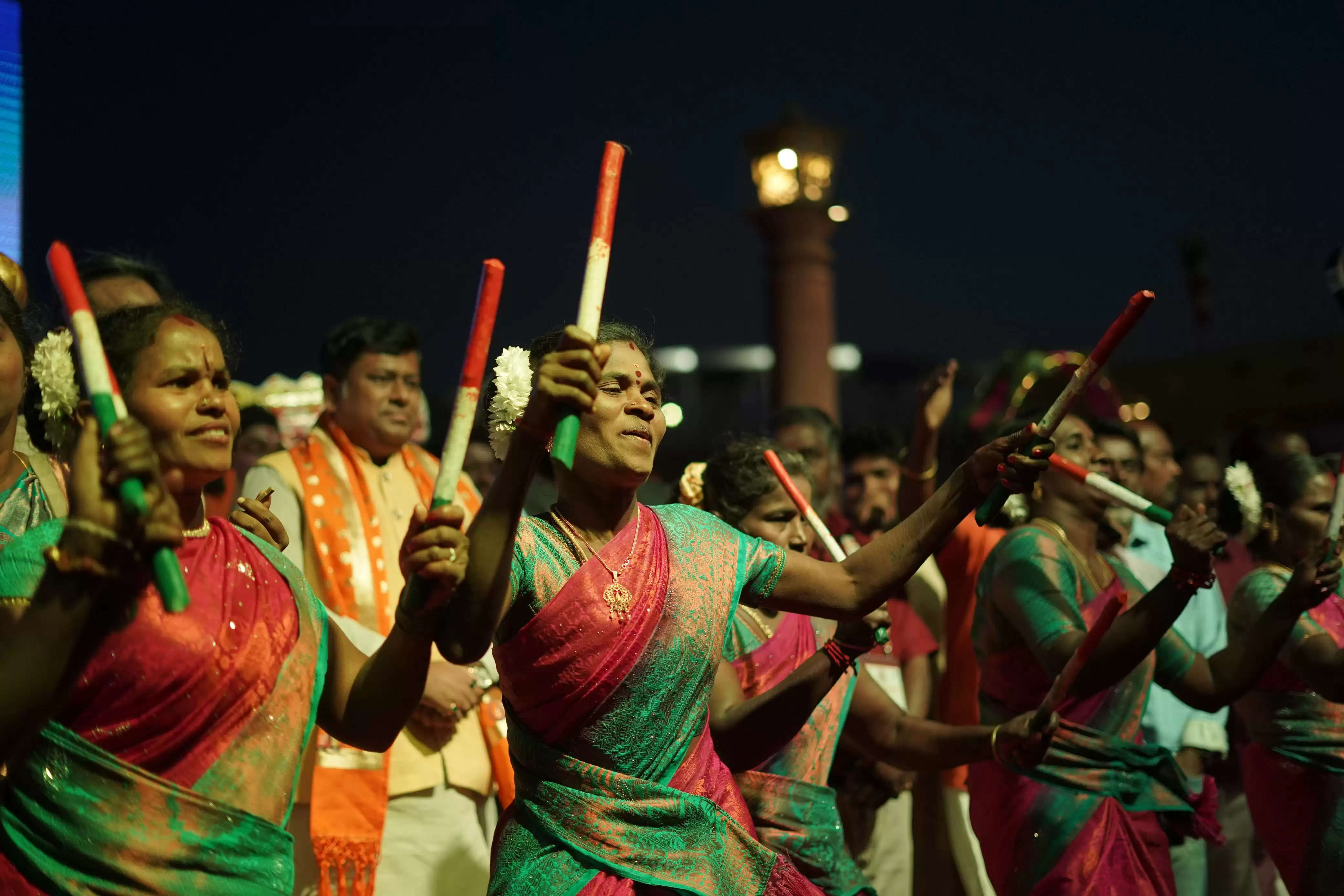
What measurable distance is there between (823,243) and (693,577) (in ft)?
25.0

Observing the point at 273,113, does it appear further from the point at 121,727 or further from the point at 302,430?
the point at 121,727

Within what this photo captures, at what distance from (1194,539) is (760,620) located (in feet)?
3.83

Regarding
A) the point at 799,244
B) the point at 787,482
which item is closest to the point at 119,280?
the point at 787,482

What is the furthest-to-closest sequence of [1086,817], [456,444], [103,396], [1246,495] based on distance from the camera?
[1246,495], [1086,817], [456,444], [103,396]

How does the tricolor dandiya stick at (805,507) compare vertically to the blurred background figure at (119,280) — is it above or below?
below

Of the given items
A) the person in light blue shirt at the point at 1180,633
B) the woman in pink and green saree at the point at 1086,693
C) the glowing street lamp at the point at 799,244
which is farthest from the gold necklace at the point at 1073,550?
the glowing street lamp at the point at 799,244

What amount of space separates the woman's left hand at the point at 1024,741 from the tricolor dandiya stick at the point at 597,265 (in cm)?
177

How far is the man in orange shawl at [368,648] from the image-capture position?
4.20 metres

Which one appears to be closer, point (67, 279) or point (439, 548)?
point (67, 279)

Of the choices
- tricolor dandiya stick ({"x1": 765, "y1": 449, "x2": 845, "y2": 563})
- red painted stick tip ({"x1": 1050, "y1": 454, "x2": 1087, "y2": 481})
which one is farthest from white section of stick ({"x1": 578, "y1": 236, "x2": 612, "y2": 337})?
red painted stick tip ({"x1": 1050, "y1": 454, "x2": 1087, "y2": 481})

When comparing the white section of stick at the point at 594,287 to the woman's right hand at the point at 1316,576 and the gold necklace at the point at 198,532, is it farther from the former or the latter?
the woman's right hand at the point at 1316,576

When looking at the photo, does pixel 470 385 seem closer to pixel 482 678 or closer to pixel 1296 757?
pixel 482 678

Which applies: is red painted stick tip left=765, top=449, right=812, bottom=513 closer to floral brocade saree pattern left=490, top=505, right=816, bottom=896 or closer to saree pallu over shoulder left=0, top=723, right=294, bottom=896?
floral brocade saree pattern left=490, top=505, right=816, bottom=896

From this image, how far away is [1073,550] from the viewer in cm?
421
